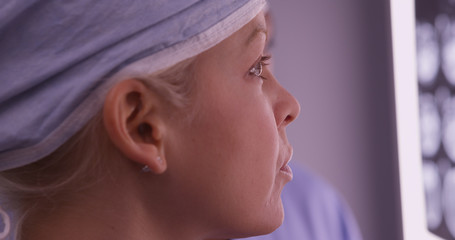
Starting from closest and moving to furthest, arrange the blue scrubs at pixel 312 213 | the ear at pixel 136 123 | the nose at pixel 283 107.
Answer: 1. the ear at pixel 136 123
2. the nose at pixel 283 107
3. the blue scrubs at pixel 312 213

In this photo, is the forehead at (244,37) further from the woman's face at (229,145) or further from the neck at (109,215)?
the neck at (109,215)

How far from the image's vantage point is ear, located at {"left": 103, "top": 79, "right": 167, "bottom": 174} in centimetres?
52

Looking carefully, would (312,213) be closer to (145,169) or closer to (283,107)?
(283,107)

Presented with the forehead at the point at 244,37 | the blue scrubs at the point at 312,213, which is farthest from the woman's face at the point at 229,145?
the blue scrubs at the point at 312,213

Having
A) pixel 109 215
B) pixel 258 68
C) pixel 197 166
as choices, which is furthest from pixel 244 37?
pixel 109 215

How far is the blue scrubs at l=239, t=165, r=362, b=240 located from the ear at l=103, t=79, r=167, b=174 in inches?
27.5

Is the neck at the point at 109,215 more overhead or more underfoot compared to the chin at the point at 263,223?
more overhead

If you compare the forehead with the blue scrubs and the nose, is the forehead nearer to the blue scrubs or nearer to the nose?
the nose

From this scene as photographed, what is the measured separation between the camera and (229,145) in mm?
574

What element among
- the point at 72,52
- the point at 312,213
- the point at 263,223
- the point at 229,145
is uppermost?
the point at 72,52

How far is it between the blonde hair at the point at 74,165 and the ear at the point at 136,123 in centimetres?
1

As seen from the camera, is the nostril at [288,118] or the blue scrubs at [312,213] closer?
the nostril at [288,118]

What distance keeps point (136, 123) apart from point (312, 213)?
2.66 ft

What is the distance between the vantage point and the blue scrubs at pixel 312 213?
1.20m
